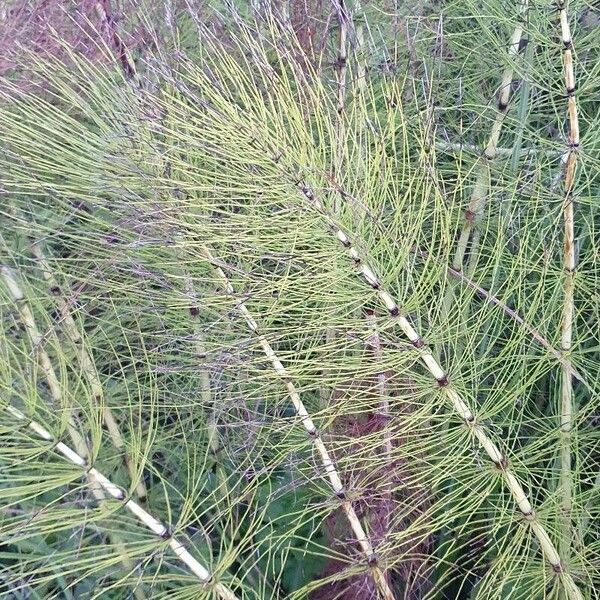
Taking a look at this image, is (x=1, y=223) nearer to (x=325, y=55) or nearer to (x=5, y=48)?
(x=5, y=48)

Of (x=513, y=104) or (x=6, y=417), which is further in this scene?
(x=513, y=104)

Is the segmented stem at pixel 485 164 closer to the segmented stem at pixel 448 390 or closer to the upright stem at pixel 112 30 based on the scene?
the segmented stem at pixel 448 390

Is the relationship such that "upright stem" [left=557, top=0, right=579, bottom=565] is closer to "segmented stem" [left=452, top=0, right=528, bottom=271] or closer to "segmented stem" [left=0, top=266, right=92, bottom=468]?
"segmented stem" [left=452, top=0, right=528, bottom=271]

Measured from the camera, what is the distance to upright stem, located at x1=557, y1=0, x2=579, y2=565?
0.78 meters

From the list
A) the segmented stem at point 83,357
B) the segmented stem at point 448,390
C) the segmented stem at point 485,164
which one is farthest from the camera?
the segmented stem at point 485,164

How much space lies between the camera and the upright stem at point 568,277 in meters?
0.78

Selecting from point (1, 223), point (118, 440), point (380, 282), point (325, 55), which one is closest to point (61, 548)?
point (118, 440)

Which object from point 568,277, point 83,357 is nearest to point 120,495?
point 83,357

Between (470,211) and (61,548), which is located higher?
(470,211)

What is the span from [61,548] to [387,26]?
36.1 inches

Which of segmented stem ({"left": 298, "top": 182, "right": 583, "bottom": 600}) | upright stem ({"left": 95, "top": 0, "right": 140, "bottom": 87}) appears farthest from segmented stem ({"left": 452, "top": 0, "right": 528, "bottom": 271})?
upright stem ({"left": 95, "top": 0, "right": 140, "bottom": 87})

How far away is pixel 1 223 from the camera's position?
1.10 metres

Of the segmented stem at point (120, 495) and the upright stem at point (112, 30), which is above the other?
the upright stem at point (112, 30)

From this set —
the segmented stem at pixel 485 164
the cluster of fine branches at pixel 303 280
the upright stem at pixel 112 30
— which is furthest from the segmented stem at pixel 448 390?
the upright stem at pixel 112 30
